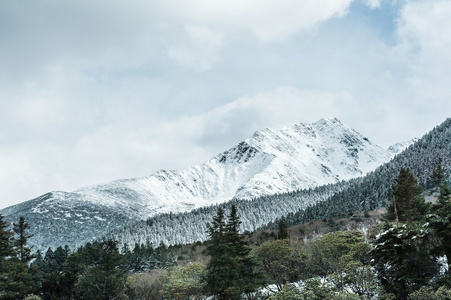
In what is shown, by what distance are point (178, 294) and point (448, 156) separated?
166m

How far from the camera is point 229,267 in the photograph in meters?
47.3

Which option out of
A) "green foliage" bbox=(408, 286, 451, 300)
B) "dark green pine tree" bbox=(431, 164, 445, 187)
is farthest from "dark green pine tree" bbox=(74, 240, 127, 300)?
"dark green pine tree" bbox=(431, 164, 445, 187)

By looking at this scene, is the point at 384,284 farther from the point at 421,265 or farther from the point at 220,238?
the point at 220,238

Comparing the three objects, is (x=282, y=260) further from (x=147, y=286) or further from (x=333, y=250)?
(x=147, y=286)

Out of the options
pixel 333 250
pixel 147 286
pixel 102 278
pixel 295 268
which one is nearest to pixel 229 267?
pixel 295 268

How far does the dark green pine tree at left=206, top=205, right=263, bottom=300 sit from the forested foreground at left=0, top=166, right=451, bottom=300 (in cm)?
12

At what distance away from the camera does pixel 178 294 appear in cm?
5319

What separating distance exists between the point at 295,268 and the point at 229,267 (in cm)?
1206

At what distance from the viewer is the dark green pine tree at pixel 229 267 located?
4638cm

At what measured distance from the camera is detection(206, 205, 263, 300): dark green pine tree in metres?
46.4

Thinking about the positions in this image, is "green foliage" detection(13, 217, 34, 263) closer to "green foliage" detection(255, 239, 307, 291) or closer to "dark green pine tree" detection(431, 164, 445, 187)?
"green foliage" detection(255, 239, 307, 291)

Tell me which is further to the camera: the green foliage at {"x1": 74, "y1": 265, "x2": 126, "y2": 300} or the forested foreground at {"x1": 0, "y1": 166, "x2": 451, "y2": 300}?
the green foliage at {"x1": 74, "y1": 265, "x2": 126, "y2": 300}

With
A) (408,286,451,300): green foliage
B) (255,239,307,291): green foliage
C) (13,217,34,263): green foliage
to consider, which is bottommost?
(408,286,451,300): green foliage

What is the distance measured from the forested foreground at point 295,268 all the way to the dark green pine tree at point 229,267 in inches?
4.8
